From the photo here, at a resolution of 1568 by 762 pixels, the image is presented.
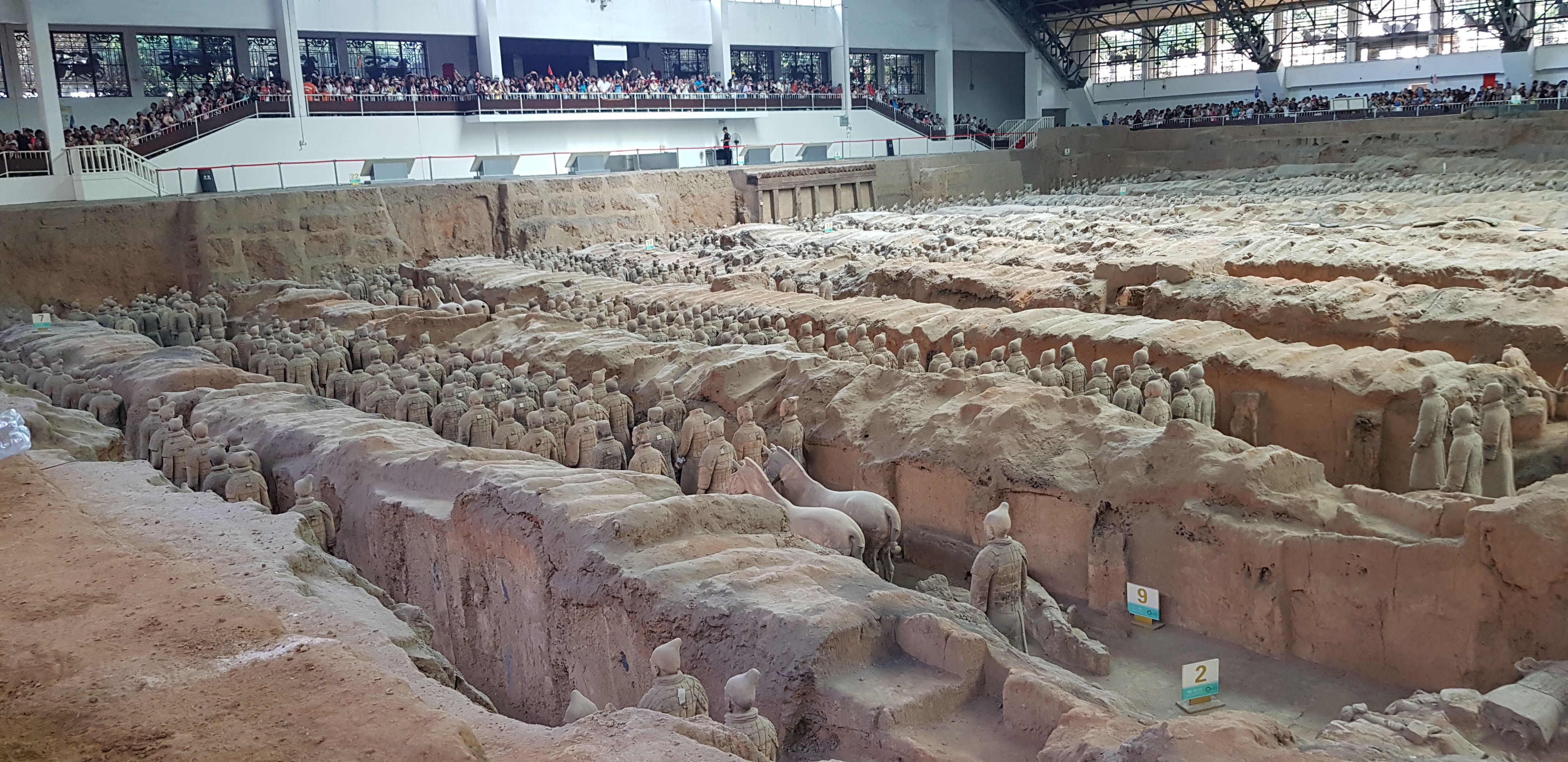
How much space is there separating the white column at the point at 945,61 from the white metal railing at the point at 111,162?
21.0m

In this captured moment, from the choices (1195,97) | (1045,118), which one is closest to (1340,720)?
(1045,118)

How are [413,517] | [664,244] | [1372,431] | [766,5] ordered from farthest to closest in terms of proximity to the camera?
1. [766,5]
2. [664,244]
3. [1372,431]
4. [413,517]

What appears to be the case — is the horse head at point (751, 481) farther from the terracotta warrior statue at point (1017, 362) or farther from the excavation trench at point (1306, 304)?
the excavation trench at point (1306, 304)

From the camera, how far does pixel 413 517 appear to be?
236 inches

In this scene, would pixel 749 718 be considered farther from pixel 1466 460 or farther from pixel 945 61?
pixel 945 61

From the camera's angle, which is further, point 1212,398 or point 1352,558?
point 1212,398

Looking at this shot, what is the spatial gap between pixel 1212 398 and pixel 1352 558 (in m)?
2.57

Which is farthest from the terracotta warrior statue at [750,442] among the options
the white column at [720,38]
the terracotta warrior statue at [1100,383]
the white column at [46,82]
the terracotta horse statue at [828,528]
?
the white column at [720,38]

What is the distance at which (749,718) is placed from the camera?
3605 mm

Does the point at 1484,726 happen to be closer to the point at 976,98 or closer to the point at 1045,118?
the point at 1045,118

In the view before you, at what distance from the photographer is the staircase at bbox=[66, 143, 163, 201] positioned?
1562 cm

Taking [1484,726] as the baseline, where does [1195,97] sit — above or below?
above

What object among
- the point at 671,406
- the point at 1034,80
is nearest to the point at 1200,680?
the point at 671,406

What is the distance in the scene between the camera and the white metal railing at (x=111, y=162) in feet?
51.1
